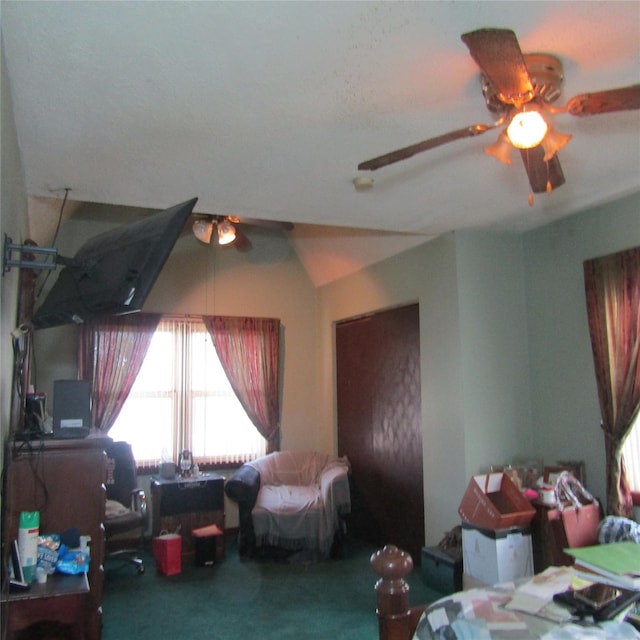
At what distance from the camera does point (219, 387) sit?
18.2 feet

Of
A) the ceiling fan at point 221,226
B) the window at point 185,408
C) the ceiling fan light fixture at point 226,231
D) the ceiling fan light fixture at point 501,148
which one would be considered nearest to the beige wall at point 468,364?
the ceiling fan at point 221,226

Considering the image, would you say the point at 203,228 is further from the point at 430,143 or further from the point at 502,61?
the point at 502,61

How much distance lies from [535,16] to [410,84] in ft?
1.60

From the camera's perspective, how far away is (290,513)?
4.52 metres

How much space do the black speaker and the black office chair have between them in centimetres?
153

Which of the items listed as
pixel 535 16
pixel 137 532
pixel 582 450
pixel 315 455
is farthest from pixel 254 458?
pixel 535 16

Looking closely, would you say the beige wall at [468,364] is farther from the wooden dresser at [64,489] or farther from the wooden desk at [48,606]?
the wooden desk at [48,606]

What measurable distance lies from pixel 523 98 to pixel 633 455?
97.3 inches

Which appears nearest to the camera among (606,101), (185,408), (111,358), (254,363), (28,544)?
(606,101)

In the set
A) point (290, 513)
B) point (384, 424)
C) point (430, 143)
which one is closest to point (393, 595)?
point (430, 143)

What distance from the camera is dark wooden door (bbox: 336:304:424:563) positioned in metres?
4.46

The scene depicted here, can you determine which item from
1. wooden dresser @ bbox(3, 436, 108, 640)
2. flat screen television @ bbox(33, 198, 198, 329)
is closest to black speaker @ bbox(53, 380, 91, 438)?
wooden dresser @ bbox(3, 436, 108, 640)

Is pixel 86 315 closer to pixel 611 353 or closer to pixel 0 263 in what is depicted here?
pixel 0 263

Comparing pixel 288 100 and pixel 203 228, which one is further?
pixel 203 228
